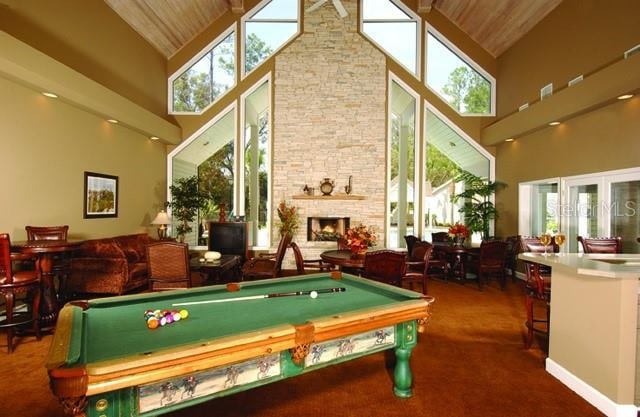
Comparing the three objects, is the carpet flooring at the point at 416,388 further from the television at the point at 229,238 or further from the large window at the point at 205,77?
the large window at the point at 205,77

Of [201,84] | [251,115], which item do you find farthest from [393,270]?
[201,84]

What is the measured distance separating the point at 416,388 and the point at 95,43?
706 cm

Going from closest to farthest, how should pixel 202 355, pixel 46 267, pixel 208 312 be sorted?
1. pixel 202 355
2. pixel 208 312
3. pixel 46 267

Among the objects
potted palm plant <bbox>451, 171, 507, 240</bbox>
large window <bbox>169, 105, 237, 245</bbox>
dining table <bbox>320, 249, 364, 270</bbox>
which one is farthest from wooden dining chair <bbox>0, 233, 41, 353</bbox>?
potted palm plant <bbox>451, 171, 507, 240</bbox>

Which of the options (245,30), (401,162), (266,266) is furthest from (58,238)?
(401,162)

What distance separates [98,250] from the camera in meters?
4.92

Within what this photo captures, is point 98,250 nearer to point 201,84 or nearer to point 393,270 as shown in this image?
point 393,270

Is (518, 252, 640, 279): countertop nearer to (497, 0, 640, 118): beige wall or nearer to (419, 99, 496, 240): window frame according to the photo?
(497, 0, 640, 118): beige wall

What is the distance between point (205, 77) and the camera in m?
8.65

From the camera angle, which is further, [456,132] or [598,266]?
[456,132]

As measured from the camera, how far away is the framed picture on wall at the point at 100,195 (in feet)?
18.9

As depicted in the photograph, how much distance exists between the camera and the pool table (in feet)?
4.47

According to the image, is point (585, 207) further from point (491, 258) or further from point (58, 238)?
point (58, 238)

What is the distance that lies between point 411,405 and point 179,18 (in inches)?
337
